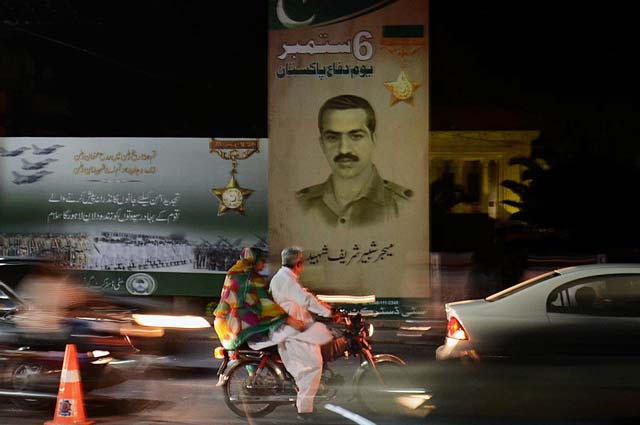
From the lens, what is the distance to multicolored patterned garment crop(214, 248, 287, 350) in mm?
8727

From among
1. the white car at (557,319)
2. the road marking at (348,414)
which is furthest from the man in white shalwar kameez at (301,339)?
the white car at (557,319)

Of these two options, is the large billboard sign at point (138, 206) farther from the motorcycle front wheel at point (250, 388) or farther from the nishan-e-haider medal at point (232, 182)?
the motorcycle front wheel at point (250, 388)

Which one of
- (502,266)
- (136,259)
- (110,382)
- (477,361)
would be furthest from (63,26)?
(477,361)

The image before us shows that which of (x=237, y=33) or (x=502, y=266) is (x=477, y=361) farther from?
(x=237, y=33)

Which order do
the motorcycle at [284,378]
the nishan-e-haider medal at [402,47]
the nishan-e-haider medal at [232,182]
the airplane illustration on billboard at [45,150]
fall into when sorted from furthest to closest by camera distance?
the airplane illustration on billboard at [45,150], the nishan-e-haider medal at [232,182], the nishan-e-haider medal at [402,47], the motorcycle at [284,378]

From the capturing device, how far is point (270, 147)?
17.0m

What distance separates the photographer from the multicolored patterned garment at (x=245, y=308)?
8.73 metres

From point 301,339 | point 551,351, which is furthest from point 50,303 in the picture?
point 551,351

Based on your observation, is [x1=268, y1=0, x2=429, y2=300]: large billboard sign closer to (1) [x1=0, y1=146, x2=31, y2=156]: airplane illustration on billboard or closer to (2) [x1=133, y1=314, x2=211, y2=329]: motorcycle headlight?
(2) [x1=133, y1=314, x2=211, y2=329]: motorcycle headlight

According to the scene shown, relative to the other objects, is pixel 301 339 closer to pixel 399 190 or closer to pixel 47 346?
pixel 47 346

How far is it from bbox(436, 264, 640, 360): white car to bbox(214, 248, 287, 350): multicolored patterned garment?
1.88m

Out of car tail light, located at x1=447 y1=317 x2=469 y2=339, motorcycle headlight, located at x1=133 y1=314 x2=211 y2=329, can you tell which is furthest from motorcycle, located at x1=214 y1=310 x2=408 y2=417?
motorcycle headlight, located at x1=133 y1=314 x2=211 y2=329

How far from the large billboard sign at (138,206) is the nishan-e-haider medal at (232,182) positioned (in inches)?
0.7

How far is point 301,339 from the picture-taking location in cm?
857
